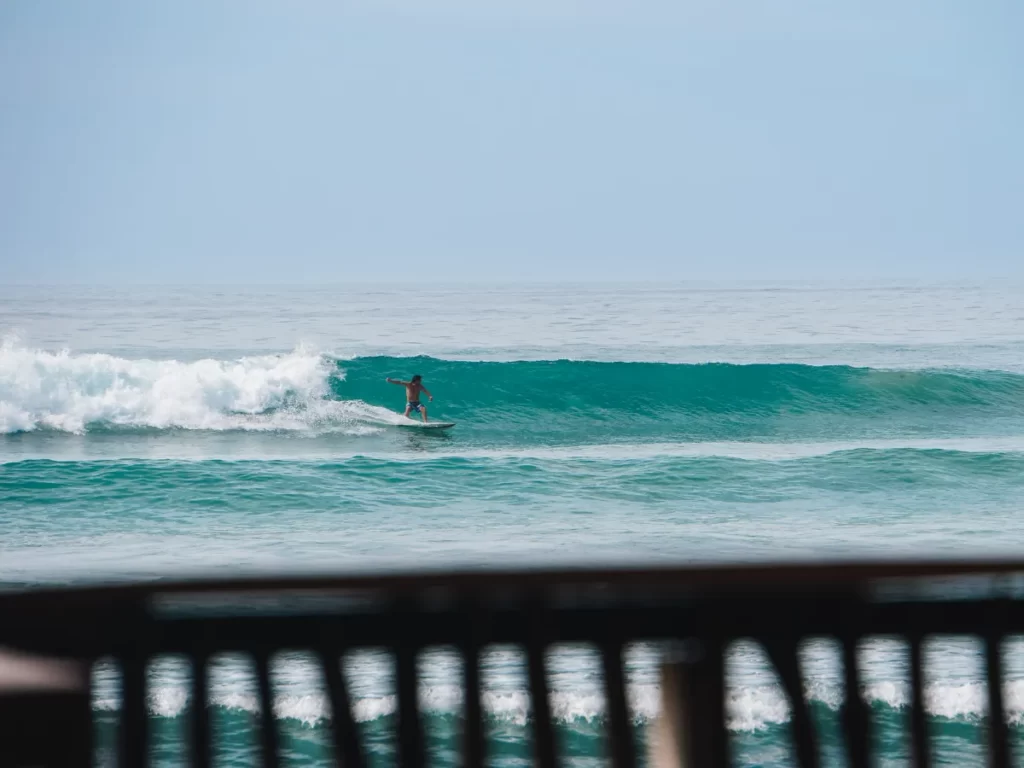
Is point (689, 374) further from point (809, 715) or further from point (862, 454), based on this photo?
point (809, 715)

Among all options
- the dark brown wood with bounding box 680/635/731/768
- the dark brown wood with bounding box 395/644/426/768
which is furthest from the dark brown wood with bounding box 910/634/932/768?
the dark brown wood with bounding box 395/644/426/768

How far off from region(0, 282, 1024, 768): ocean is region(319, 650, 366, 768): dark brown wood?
4cm

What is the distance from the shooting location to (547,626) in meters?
1.37

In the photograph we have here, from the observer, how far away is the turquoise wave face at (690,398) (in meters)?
20.6

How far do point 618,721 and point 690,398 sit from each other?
2122 centimetres

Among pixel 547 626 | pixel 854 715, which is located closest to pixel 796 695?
pixel 854 715

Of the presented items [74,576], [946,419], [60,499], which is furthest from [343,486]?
[946,419]

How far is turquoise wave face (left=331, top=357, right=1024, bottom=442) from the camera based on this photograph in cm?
2059

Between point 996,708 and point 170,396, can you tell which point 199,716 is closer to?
point 996,708

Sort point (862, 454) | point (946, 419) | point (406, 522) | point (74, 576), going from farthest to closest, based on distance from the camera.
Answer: point (946, 419) < point (862, 454) < point (406, 522) < point (74, 576)

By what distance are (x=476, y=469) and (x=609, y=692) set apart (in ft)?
46.8

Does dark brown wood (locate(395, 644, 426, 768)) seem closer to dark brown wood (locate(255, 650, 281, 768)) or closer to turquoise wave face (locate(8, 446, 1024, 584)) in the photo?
dark brown wood (locate(255, 650, 281, 768))

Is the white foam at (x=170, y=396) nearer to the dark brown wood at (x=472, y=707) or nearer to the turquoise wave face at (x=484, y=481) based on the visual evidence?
the turquoise wave face at (x=484, y=481)

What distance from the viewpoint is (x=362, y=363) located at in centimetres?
2370
